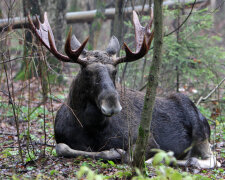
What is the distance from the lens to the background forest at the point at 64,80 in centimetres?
494

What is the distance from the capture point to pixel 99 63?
555cm

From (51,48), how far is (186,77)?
5.42 meters

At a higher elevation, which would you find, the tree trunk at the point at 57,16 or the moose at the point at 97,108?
the tree trunk at the point at 57,16

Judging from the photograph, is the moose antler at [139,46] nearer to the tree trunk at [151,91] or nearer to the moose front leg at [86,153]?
the tree trunk at [151,91]

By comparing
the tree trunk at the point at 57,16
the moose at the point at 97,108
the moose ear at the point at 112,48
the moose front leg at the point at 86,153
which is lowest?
the moose front leg at the point at 86,153

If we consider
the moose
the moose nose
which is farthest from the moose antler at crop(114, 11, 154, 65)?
the moose nose

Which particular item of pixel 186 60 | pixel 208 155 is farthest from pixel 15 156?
pixel 186 60

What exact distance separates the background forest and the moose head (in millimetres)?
249

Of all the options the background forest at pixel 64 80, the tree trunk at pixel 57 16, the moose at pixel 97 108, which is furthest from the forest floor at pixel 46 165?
the tree trunk at pixel 57 16

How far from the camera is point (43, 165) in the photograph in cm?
494

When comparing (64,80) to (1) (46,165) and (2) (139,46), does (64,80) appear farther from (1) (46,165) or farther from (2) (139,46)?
(1) (46,165)

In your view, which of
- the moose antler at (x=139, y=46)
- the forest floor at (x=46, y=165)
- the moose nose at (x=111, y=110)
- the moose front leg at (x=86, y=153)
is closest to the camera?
the forest floor at (x=46, y=165)

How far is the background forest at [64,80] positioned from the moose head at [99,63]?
249 millimetres

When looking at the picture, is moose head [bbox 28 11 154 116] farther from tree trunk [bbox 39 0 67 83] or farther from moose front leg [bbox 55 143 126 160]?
tree trunk [bbox 39 0 67 83]
